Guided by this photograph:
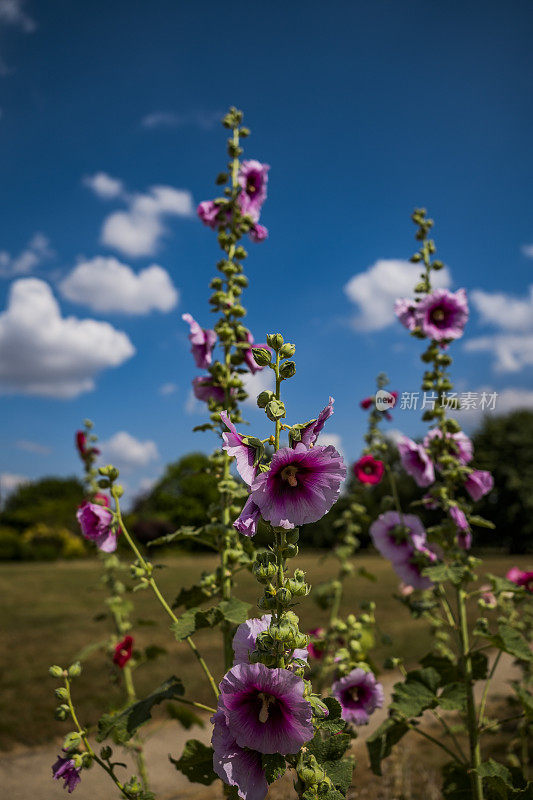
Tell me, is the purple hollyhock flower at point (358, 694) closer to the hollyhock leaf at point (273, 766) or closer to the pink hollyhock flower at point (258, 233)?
the hollyhock leaf at point (273, 766)

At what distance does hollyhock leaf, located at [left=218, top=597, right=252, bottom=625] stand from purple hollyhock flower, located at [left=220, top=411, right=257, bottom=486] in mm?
786

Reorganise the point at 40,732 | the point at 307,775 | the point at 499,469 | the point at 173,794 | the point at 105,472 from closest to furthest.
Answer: the point at 307,775
the point at 105,472
the point at 173,794
the point at 40,732
the point at 499,469

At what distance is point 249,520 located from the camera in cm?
135

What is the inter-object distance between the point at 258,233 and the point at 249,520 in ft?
6.18

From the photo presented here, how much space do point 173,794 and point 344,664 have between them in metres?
2.16

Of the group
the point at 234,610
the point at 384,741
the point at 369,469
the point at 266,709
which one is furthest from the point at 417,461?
the point at 266,709

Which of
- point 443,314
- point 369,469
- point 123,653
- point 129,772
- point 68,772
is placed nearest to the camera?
point 68,772

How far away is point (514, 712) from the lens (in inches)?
205

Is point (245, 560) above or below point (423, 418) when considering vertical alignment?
below

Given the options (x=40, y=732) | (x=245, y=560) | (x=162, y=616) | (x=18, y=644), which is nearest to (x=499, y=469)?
(x=162, y=616)

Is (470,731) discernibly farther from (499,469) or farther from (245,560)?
(499,469)

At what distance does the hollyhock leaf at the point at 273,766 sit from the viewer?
128 centimetres

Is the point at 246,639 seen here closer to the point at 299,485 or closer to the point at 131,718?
the point at 299,485

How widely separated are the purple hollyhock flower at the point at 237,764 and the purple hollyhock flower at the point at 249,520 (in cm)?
41
